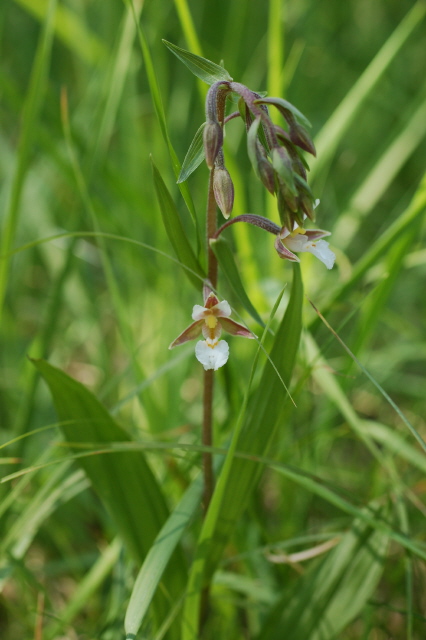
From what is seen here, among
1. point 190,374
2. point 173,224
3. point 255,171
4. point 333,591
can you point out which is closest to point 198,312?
point 173,224

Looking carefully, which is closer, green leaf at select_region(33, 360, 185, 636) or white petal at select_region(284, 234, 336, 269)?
white petal at select_region(284, 234, 336, 269)

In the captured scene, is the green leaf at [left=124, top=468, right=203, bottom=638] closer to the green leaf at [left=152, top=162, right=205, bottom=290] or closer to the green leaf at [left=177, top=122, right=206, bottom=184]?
the green leaf at [left=152, top=162, right=205, bottom=290]

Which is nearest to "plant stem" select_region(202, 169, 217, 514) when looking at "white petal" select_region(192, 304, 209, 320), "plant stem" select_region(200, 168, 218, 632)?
"plant stem" select_region(200, 168, 218, 632)

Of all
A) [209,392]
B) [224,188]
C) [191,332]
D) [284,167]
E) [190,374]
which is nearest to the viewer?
[284,167]

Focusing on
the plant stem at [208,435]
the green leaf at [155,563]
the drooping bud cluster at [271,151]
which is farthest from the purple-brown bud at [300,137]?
the green leaf at [155,563]

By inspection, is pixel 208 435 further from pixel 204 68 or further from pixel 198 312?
pixel 204 68

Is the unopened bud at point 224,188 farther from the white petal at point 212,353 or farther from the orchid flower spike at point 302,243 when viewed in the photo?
the white petal at point 212,353
